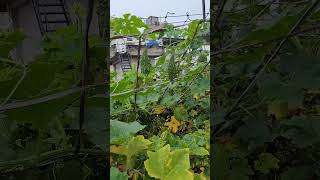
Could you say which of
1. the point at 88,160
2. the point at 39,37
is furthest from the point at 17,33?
the point at 88,160

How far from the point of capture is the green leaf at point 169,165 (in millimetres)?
461

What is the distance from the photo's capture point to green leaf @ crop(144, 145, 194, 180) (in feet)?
1.51

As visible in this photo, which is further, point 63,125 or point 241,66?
point 241,66

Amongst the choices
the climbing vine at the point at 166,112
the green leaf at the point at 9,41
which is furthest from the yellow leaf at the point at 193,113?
→ the green leaf at the point at 9,41

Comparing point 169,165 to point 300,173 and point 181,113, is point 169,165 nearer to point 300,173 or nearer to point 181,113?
point 300,173

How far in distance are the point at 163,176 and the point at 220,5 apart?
25cm

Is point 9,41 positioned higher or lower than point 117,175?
higher

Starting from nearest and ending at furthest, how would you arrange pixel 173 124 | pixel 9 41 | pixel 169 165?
pixel 9 41
pixel 169 165
pixel 173 124

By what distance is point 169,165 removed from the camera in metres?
0.47

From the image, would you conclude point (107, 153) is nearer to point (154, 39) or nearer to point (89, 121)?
point (89, 121)

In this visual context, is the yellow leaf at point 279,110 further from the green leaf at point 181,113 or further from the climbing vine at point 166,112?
the green leaf at point 181,113

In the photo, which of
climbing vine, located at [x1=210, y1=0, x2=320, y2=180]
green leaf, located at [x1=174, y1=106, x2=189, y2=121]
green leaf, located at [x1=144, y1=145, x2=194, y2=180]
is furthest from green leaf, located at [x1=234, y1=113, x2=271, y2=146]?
green leaf, located at [x1=174, y1=106, x2=189, y2=121]

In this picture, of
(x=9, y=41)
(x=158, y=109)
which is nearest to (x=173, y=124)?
(x=158, y=109)

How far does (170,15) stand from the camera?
588mm
